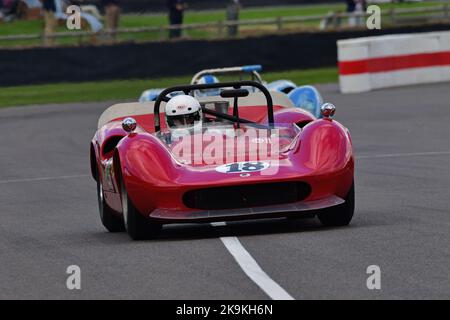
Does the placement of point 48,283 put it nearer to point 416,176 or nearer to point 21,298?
point 21,298

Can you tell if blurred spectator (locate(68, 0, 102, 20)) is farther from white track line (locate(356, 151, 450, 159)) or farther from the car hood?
the car hood

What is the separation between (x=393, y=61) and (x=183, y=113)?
1890 cm

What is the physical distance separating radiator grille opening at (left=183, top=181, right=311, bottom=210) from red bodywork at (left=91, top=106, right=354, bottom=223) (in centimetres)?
4

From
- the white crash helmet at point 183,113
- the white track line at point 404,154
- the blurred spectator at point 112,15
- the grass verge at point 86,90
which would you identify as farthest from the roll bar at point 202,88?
the blurred spectator at point 112,15

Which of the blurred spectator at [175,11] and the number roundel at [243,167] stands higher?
the number roundel at [243,167]

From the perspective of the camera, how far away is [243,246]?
9.42 m

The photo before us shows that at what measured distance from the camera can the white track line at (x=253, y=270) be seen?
7.41 meters

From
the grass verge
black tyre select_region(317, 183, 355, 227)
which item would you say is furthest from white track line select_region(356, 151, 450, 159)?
the grass verge

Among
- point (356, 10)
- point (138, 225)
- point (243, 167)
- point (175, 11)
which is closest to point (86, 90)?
point (175, 11)

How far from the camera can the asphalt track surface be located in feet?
25.4

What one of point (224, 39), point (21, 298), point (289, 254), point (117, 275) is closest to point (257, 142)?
point (289, 254)

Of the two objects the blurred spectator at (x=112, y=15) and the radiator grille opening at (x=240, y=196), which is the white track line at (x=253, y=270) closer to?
the radiator grille opening at (x=240, y=196)

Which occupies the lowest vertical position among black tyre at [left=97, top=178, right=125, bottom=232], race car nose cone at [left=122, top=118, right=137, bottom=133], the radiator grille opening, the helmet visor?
black tyre at [left=97, top=178, right=125, bottom=232]

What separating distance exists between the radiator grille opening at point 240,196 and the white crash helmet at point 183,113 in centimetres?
137
